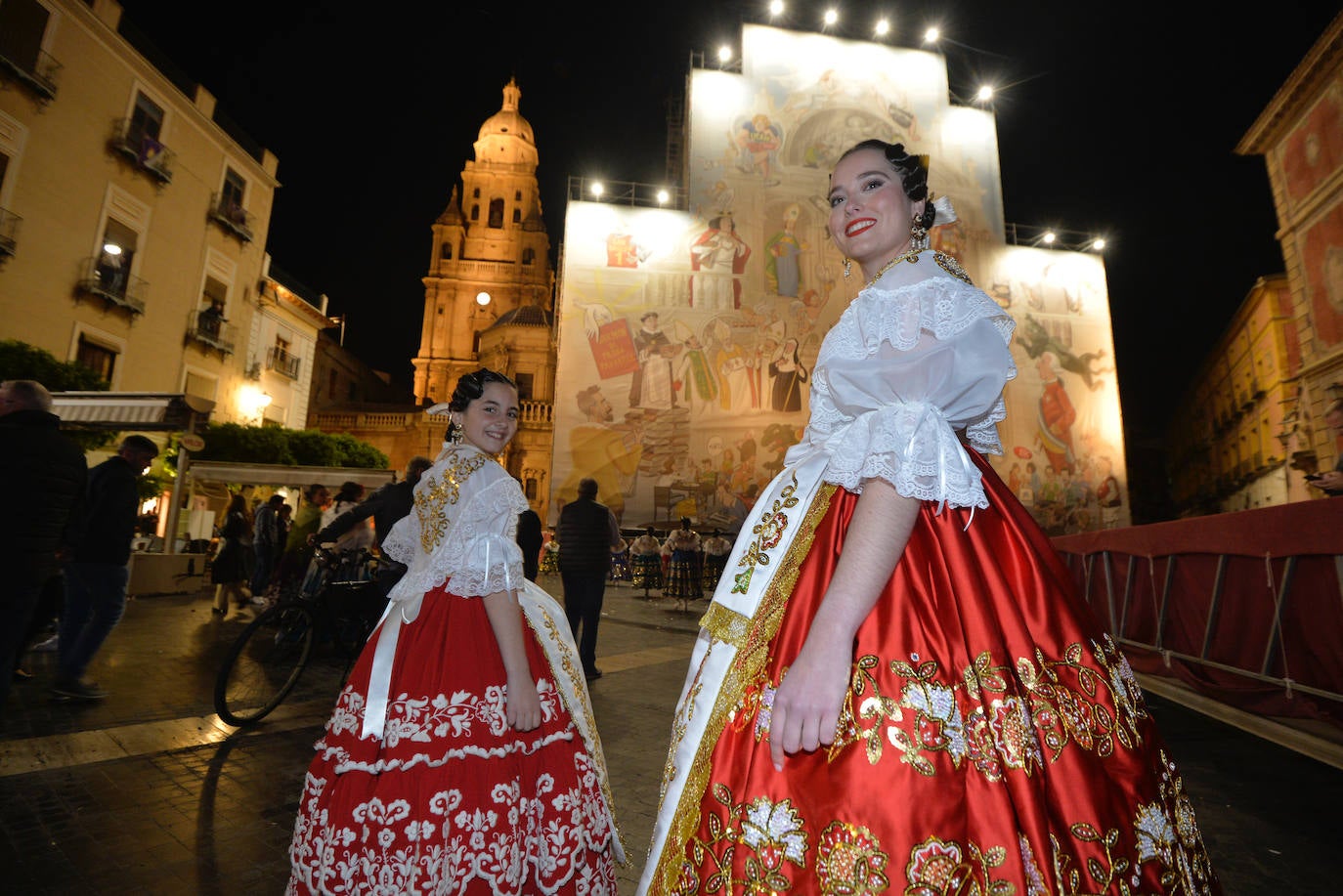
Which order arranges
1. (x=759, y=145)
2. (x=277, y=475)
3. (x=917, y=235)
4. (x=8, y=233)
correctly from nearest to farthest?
(x=917, y=235), (x=8, y=233), (x=277, y=475), (x=759, y=145)

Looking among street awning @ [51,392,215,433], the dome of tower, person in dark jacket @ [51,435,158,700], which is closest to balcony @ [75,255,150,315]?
street awning @ [51,392,215,433]

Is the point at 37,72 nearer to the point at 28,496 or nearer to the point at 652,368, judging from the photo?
the point at 652,368

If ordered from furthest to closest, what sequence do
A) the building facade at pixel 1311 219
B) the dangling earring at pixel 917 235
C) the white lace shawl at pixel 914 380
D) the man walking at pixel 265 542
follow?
the building facade at pixel 1311 219, the man walking at pixel 265 542, the dangling earring at pixel 917 235, the white lace shawl at pixel 914 380

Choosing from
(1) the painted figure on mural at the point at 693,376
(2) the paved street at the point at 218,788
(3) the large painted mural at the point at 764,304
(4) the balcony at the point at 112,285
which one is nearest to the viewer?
(2) the paved street at the point at 218,788

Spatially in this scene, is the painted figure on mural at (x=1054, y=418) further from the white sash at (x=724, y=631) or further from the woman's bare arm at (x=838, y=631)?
the woman's bare arm at (x=838, y=631)

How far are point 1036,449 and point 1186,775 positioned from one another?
18.1m

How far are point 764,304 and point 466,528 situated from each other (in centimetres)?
1750

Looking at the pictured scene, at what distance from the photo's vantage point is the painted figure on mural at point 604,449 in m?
17.0

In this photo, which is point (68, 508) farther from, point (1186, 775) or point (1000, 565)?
point (1186, 775)

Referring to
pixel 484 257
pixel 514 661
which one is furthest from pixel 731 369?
pixel 484 257

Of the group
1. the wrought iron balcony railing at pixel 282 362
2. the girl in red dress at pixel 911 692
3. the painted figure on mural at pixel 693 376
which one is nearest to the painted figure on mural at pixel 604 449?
the painted figure on mural at pixel 693 376

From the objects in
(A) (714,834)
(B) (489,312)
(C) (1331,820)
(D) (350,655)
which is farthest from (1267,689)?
(B) (489,312)

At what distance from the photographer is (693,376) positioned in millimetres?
17984

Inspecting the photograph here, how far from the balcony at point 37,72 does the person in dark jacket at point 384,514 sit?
16024 millimetres
